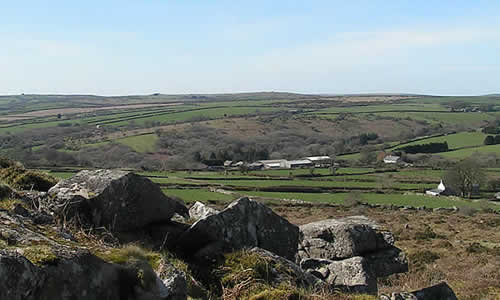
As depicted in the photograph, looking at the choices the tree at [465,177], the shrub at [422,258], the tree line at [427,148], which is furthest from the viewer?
the tree line at [427,148]

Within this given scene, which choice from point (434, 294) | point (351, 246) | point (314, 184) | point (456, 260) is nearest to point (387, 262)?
point (351, 246)

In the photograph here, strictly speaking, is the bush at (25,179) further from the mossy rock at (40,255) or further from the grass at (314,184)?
the grass at (314,184)

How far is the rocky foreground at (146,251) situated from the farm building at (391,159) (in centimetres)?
9383

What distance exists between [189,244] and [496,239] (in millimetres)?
25254

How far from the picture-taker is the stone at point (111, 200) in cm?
828

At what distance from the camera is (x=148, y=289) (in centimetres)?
534

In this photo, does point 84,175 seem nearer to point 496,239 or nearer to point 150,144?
point 496,239

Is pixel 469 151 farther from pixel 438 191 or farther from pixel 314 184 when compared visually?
pixel 314 184

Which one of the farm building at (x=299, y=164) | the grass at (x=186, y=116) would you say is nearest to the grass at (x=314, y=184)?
the farm building at (x=299, y=164)

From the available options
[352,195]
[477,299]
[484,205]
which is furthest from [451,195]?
[477,299]

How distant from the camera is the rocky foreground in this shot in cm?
476

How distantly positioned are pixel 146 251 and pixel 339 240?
667 cm

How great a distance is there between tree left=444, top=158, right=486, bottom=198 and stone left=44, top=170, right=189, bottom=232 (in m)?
69.1

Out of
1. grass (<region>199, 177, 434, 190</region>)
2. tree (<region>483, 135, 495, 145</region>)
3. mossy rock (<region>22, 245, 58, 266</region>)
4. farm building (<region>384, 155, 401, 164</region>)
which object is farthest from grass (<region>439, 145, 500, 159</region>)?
mossy rock (<region>22, 245, 58, 266</region>)
